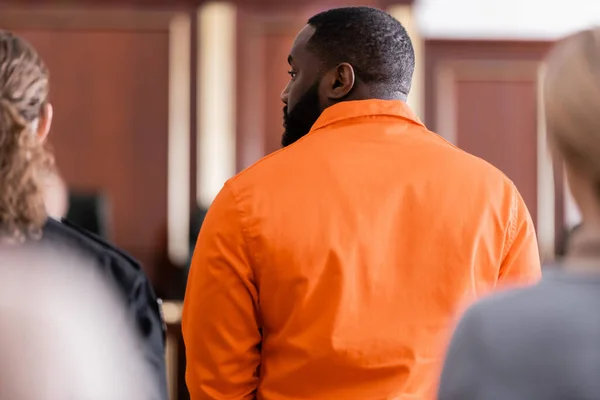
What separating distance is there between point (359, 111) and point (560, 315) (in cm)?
72

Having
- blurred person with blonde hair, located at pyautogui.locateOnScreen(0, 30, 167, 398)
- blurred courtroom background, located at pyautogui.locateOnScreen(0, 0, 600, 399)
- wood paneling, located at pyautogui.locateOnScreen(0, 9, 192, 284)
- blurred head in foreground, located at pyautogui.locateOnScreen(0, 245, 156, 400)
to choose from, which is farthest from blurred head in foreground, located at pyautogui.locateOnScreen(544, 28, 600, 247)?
wood paneling, located at pyautogui.locateOnScreen(0, 9, 192, 284)

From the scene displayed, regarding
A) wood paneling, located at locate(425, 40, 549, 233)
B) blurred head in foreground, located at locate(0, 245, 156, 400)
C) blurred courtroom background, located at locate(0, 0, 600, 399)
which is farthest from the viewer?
wood paneling, located at locate(425, 40, 549, 233)

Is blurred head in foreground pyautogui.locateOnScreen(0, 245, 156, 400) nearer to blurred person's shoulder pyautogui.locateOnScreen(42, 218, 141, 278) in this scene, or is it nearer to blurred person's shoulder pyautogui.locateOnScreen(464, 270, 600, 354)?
blurred person's shoulder pyautogui.locateOnScreen(42, 218, 141, 278)

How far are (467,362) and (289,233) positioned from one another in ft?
1.96

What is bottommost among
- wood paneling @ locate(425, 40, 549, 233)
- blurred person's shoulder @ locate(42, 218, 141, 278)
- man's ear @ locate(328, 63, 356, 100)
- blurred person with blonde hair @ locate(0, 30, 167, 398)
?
blurred person's shoulder @ locate(42, 218, 141, 278)

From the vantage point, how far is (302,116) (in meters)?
1.41

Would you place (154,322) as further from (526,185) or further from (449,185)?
(526,185)

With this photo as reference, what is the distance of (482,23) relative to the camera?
511cm

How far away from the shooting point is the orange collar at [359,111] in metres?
1.33

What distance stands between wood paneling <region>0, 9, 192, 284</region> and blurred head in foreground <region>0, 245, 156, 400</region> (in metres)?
3.51

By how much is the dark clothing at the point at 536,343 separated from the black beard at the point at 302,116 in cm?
75

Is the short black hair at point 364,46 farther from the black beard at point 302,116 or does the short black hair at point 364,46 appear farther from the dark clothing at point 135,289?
the dark clothing at point 135,289

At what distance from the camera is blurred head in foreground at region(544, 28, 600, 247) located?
68 centimetres

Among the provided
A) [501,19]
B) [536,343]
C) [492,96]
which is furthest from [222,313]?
[501,19]
